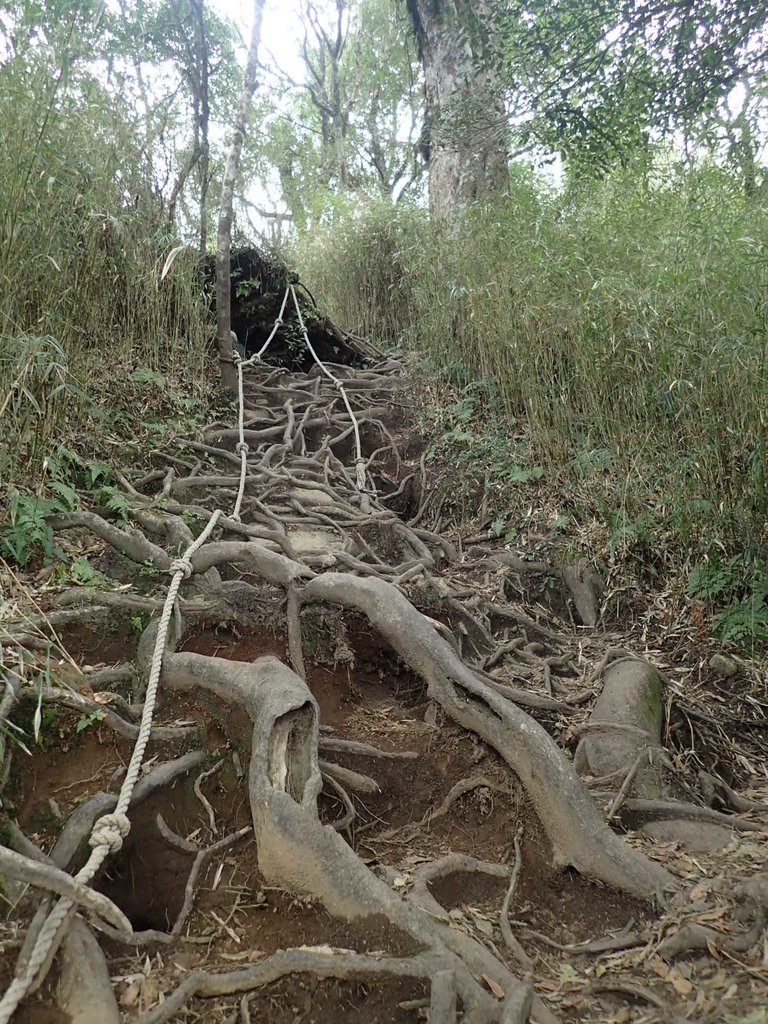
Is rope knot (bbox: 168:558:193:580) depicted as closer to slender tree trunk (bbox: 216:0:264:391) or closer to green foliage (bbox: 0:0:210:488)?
green foliage (bbox: 0:0:210:488)

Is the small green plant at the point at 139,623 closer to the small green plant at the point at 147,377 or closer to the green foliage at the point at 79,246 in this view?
the green foliage at the point at 79,246

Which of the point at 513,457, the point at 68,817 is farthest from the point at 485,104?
the point at 68,817

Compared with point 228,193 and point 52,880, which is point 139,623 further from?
point 228,193

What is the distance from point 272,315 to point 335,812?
16.9ft

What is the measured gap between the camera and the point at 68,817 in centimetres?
173

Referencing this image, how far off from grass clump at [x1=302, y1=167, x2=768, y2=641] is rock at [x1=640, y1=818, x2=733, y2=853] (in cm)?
99

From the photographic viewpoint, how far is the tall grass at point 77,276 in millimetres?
2619

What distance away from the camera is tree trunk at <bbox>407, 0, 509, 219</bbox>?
12.1 ft

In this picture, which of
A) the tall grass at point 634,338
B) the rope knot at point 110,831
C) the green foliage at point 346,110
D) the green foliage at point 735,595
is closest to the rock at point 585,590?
the tall grass at point 634,338

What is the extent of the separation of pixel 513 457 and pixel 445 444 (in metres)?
0.66

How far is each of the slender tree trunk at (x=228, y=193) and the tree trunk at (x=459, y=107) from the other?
1313 mm

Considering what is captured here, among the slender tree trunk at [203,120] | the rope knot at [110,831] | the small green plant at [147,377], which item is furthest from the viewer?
the slender tree trunk at [203,120]

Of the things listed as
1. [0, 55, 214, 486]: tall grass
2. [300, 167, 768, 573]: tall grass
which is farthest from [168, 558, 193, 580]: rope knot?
[300, 167, 768, 573]: tall grass

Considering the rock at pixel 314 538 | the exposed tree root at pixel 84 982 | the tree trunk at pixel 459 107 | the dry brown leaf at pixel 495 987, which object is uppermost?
the tree trunk at pixel 459 107
